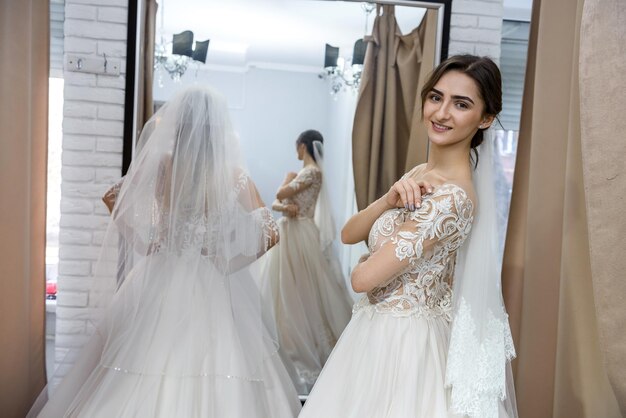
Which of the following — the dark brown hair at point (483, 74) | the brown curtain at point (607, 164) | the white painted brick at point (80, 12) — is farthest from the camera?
the white painted brick at point (80, 12)

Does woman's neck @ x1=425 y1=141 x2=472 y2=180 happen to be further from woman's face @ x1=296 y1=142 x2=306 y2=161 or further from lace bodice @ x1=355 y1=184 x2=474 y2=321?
woman's face @ x1=296 y1=142 x2=306 y2=161

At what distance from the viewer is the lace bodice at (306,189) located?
3156 mm

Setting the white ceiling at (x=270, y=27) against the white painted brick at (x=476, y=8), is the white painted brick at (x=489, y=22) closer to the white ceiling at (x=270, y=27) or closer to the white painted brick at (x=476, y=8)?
the white painted brick at (x=476, y=8)

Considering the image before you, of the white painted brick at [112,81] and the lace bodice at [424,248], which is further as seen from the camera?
the white painted brick at [112,81]

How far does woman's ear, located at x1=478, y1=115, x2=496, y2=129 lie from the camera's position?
6.36ft

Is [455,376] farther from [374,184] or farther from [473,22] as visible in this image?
[473,22]

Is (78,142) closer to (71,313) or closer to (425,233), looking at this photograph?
(71,313)

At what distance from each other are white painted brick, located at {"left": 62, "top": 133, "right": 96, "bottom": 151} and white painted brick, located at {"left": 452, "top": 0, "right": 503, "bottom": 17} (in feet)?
6.06

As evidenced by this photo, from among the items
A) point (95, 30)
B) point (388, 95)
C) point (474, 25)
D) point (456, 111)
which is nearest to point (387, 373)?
point (456, 111)

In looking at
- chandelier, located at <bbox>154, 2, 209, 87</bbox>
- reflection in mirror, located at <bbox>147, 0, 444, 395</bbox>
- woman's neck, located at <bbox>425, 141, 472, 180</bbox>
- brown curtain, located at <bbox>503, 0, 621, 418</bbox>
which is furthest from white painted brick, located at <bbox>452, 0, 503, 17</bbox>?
woman's neck, located at <bbox>425, 141, 472, 180</bbox>

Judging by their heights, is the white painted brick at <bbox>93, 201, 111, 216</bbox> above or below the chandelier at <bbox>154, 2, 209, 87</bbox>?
below

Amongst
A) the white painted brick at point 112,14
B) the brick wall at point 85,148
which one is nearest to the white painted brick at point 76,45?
the brick wall at point 85,148

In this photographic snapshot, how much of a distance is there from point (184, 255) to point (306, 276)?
91cm

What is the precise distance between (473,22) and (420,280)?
70.4 inches
